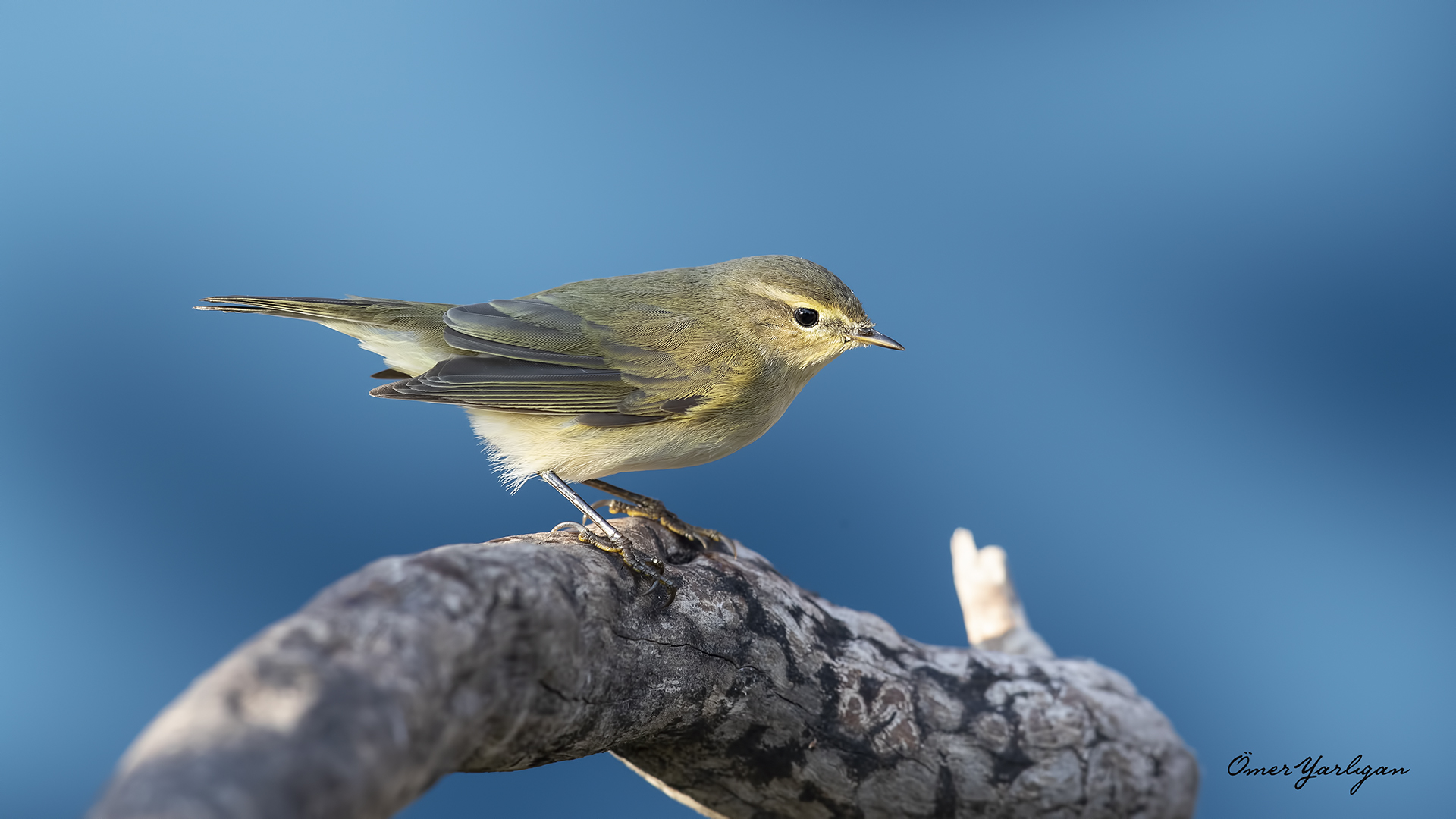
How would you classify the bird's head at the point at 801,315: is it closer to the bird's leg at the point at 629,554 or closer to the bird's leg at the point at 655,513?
the bird's leg at the point at 655,513

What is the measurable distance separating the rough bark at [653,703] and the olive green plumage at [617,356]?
0.38m

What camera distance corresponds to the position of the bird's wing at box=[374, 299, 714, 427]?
3.08 metres

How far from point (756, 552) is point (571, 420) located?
88 cm

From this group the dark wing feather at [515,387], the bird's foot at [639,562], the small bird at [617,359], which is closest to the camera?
the bird's foot at [639,562]

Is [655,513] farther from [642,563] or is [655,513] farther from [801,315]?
[801,315]

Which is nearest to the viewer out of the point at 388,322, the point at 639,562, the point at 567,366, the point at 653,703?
the point at 653,703

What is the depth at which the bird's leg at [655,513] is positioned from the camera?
324 cm

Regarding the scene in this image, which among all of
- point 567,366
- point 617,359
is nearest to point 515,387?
point 567,366

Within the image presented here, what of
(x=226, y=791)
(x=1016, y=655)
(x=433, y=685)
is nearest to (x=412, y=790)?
(x=433, y=685)

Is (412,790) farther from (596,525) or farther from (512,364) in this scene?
(512,364)

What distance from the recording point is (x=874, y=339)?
3.43m

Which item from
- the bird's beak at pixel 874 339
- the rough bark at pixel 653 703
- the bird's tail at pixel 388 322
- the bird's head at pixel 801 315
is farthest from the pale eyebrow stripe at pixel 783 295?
the bird's tail at pixel 388 322

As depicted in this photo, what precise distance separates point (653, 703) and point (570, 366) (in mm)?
1225

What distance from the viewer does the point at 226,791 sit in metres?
1.23
